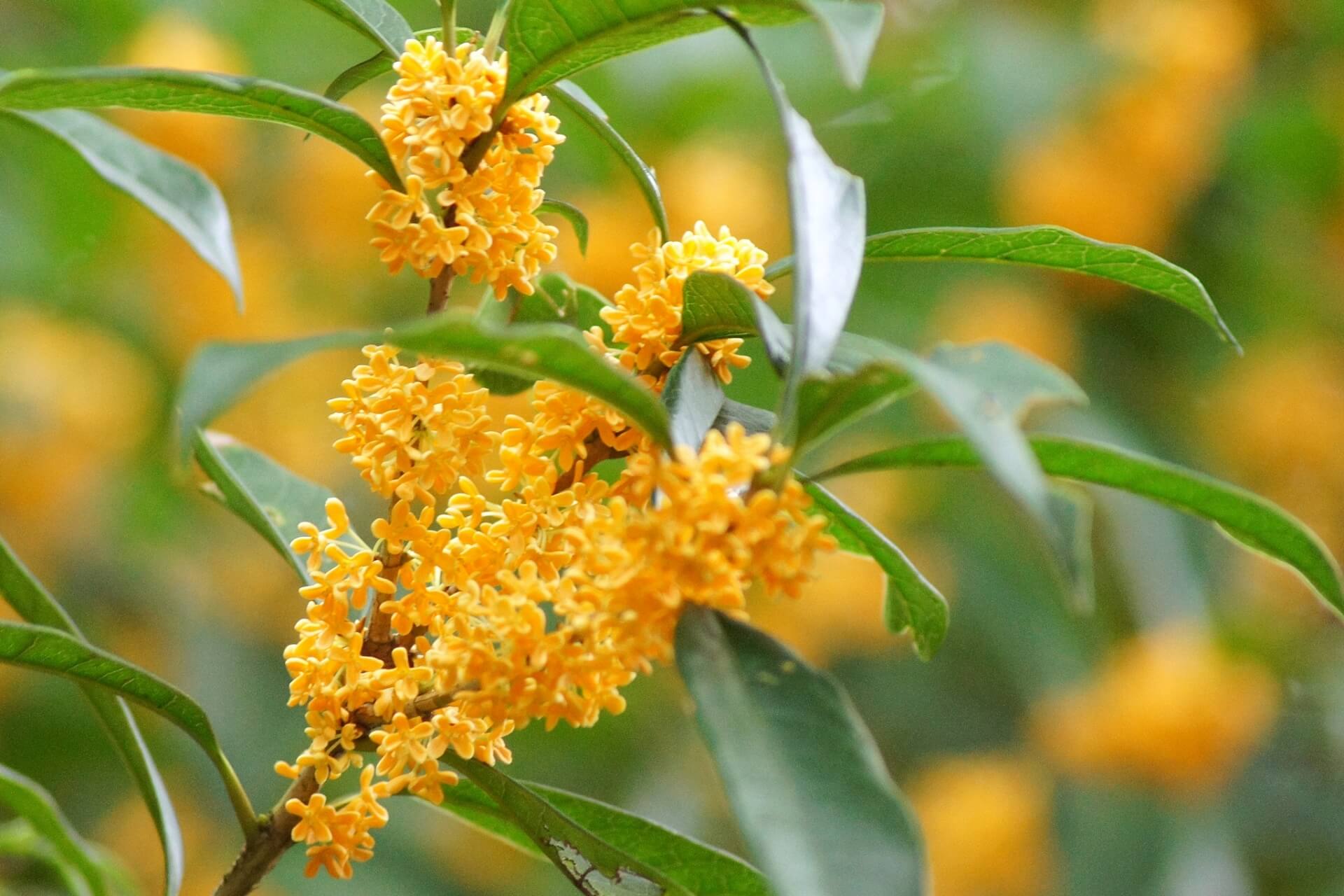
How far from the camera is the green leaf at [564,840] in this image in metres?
0.73

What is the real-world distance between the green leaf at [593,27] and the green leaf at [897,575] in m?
0.24

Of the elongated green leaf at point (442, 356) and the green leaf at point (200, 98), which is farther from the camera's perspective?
the green leaf at point (200, 98)

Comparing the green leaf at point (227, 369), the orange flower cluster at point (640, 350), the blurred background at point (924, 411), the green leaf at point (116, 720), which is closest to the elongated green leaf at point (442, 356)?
the green leaf at point (227, 369)

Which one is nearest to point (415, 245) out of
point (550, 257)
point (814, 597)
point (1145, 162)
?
point (550, 257)

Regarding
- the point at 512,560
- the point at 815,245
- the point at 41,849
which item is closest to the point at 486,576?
the point at 512,560

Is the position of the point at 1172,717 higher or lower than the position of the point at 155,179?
higher

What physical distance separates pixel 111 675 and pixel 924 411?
2.05 m

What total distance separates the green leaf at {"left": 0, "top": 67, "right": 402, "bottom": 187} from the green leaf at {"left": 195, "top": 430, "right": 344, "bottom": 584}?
20cm

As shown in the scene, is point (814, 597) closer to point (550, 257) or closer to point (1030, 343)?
point (1030, 343)

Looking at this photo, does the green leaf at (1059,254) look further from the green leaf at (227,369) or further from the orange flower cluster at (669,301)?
the green leaf at (227,369)

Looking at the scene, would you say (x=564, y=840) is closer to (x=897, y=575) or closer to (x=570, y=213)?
(x=897, y=575)

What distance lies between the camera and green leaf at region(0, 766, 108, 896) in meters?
0.87

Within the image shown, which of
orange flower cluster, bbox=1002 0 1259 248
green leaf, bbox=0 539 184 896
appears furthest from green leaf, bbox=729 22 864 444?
orange flower cluster, bbox=1002 0 1259 248

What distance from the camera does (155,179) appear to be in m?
0.77
